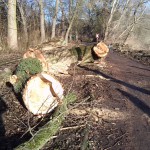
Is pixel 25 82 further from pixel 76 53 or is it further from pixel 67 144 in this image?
pixel 76 53

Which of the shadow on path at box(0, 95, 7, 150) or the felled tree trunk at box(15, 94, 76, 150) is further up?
the felled tree trunk at box(15, 94, 76, 150)

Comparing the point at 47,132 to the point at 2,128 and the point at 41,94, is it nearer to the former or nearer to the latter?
the point at 2,128

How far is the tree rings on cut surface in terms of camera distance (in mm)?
5902

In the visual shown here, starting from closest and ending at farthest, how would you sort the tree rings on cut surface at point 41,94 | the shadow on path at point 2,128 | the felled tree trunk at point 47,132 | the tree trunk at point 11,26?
the felled tree trunk at point 47,132 < the shadow on path at point 2,128 < the tree rings on cut surface at point 41,94 < the tree trunk at point 11,26

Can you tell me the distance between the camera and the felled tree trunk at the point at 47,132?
4.28 m

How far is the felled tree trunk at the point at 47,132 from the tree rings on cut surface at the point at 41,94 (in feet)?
0.87

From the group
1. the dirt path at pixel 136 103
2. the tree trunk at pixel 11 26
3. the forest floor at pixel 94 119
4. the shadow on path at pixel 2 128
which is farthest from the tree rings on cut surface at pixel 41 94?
the tree trunk at pixel 11 26

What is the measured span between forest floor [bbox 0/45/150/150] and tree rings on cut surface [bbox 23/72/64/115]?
0.71 feet

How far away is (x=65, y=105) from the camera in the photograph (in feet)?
19.3

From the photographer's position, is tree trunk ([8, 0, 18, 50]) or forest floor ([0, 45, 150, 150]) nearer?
forest floor ([0, 45, 150, 150])

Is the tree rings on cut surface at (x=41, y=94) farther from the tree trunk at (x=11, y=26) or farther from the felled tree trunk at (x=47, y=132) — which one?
the tree trunk at (x=11, y=26)

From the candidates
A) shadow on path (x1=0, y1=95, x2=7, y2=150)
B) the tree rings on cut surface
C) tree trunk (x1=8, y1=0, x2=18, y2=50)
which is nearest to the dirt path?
the tree rings on cut surface

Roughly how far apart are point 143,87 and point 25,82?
3869 millimetres

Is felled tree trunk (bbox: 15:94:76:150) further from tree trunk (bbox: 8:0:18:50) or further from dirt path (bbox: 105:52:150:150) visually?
tree trunk (bbox: 8:0:18:50)
